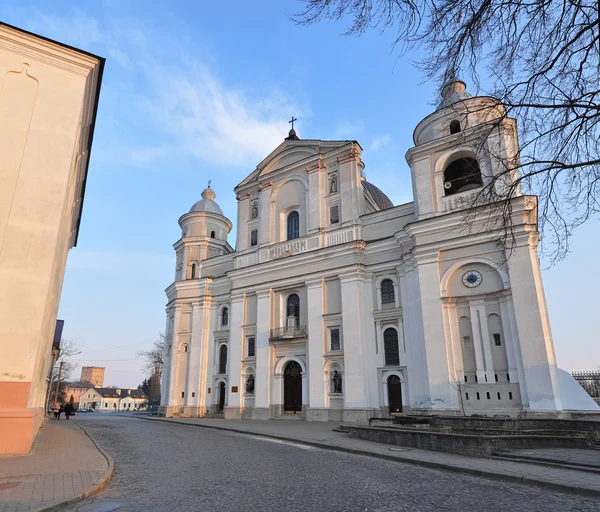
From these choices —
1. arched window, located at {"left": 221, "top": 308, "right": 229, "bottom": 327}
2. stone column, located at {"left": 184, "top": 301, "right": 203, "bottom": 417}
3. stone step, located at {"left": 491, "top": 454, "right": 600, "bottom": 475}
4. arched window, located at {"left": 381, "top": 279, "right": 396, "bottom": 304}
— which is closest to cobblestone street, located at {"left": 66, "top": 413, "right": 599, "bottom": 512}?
stone step, located at {"left": 491, "top": 454, "right": 600, "bottom": 475}

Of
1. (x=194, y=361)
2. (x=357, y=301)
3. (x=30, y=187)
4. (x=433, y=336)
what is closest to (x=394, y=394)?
(x=433, y=336)

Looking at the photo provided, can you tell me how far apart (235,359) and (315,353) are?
6856 millimetres

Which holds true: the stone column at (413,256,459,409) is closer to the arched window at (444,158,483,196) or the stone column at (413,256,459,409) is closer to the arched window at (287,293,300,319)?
the arched window at (444,158,483,196)

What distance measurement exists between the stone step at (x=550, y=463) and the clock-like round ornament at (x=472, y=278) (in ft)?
42.4

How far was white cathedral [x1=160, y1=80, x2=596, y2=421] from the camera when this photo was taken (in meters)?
20.9

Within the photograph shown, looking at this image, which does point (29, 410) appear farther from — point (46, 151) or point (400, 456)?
point (400, 456)

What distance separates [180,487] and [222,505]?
1.62 meters

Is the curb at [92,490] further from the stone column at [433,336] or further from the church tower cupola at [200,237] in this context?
the church tower cupola at [200,237]

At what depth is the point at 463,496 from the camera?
284 inches

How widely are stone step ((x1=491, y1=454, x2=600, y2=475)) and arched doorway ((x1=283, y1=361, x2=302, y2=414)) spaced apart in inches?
738

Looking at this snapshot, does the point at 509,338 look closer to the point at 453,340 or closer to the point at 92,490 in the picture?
the point at 453,340

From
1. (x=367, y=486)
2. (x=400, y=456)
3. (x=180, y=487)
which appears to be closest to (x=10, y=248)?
(x=180, y=487)

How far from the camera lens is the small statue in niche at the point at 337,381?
2606 centimetres

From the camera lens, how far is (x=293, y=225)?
3206cm
